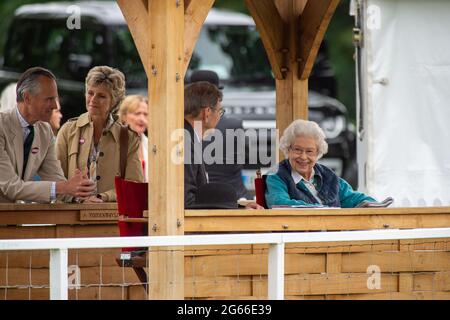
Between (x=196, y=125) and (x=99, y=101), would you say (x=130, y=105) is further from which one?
(x=196, y=125)

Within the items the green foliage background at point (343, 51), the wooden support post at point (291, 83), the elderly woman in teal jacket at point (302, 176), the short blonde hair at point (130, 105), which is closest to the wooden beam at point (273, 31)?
the wooden support post at point (291, 83)

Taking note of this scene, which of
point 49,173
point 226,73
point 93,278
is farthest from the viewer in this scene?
point 226,73

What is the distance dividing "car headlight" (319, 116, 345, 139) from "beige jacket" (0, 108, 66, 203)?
8.32 m

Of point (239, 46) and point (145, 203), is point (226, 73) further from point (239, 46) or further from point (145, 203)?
point (145, 203)

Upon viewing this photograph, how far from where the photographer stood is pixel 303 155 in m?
9.23

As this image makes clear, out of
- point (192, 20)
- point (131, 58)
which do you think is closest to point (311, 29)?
point (192, 20)

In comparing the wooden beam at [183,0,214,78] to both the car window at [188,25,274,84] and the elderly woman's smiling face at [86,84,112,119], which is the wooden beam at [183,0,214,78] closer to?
the elderly woman's smiling face at [86,84,112,119]

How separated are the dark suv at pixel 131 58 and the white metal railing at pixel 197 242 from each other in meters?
9.68

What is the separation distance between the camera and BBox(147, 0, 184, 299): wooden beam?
801 centimetres

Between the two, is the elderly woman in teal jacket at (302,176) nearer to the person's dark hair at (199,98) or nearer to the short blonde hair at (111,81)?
the person's dark hair at (199,98)

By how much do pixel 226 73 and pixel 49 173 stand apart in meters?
8.79

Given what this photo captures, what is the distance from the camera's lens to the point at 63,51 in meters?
19.1
